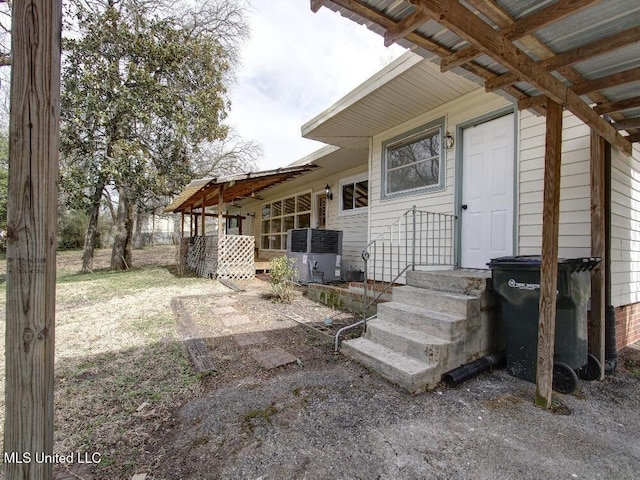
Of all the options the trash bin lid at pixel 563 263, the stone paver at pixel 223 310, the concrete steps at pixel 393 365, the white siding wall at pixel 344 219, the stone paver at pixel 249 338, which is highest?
the white siding wall at pixel 344 219

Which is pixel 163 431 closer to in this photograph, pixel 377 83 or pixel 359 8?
pixel 359 8

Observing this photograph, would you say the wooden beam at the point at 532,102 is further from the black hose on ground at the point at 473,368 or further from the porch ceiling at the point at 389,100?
the black hose on ground at the point at 473,368

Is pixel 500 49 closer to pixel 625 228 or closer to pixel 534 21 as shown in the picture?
pixel 534 21

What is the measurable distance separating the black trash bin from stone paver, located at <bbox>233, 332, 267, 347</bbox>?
2.62 meters

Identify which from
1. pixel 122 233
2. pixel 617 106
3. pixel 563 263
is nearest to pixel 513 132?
pixel 617 106

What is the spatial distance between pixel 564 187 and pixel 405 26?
264 centimetres

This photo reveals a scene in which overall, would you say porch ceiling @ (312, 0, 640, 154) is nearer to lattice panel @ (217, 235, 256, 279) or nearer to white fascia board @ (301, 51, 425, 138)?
white fascia board @ (301, 51, 425, 138)

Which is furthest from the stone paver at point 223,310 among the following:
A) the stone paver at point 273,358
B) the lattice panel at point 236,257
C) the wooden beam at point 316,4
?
the wooden beam at point 316,4

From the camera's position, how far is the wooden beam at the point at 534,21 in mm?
1647

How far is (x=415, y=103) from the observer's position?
448cm

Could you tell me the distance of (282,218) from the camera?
11266 mm

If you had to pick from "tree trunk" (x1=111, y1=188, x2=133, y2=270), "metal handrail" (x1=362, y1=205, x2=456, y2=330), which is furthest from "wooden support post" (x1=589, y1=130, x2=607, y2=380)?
"tree trunk" (x1=111, y1=188, x2=133, y2=270)

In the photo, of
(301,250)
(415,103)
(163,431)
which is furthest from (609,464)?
(301,250)

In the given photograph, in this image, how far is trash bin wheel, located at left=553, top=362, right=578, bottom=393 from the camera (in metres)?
2.49
